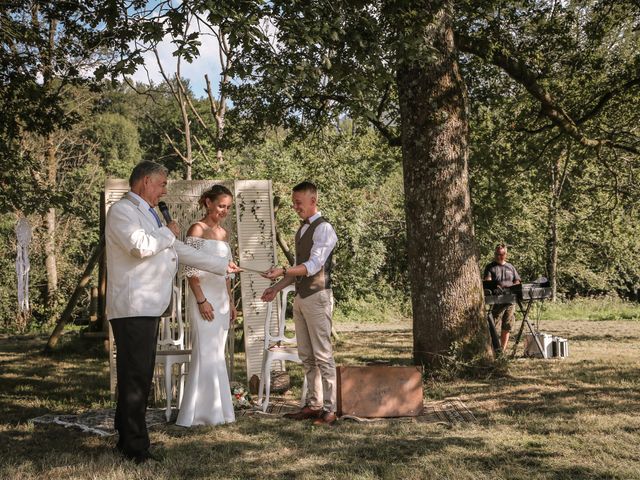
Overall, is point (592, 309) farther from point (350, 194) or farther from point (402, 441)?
point (402, 441)

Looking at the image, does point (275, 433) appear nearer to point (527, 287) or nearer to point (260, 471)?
point (260, 471)

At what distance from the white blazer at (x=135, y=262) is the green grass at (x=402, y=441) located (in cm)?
100

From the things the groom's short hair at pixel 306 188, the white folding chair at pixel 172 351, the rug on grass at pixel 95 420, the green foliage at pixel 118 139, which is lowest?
the rug on grass at pixel 95 420

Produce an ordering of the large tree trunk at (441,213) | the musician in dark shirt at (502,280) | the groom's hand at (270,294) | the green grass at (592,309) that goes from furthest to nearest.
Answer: the green grass at (592,309) → the musician in dark shirt at (502,280) → the large tree trunk at (441,213) → the groom's hand at (270,294)

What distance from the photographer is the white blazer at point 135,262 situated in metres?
4.41

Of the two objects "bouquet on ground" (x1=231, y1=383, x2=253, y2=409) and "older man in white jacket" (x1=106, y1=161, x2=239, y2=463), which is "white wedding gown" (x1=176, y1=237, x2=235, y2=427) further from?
"older man in white jacket" (x1=106, y1=161, x2=239, y2=463)

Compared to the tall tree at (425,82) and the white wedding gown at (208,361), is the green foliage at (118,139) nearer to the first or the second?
the tall tree at (425,82)

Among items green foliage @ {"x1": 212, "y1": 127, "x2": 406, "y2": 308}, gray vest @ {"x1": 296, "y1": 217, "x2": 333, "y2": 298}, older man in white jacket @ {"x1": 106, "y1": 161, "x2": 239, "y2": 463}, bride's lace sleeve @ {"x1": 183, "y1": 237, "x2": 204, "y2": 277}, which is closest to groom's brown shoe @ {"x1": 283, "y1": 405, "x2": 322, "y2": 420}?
gray vest @ {"x1": 296, "y1": 217, "x2": 333, "y2": 298}

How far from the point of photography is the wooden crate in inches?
235

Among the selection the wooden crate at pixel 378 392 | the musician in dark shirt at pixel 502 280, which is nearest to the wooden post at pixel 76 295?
the wooden crate at pixel 378 392

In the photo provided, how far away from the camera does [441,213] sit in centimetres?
759

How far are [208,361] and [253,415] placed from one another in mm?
741

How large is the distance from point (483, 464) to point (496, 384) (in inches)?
119

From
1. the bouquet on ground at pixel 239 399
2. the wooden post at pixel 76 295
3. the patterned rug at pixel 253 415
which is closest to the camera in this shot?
the patterned rug at pixel 253 415
